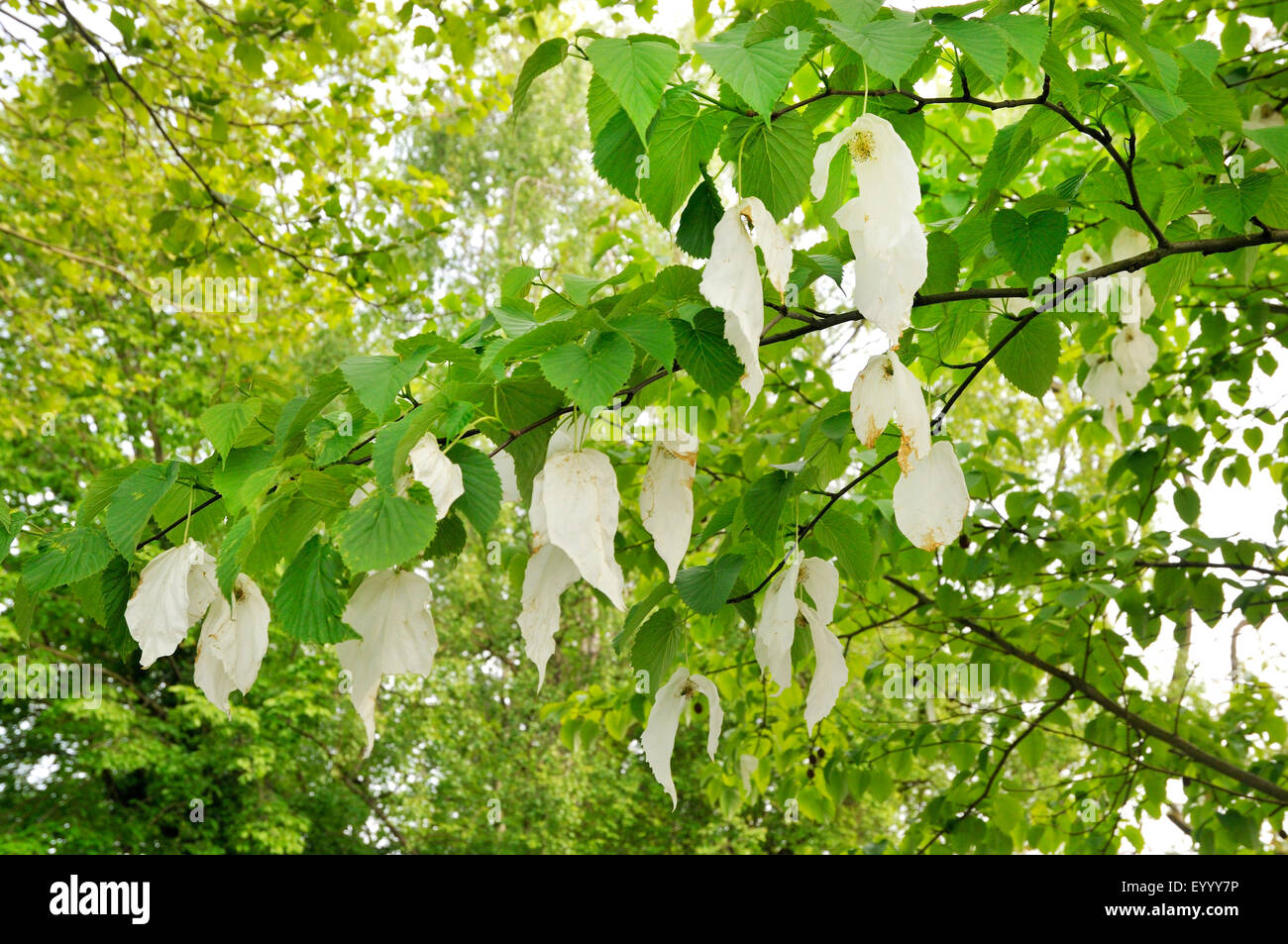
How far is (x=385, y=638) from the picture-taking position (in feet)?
2.10

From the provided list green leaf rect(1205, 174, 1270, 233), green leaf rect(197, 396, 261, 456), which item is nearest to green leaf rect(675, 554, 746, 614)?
green leaf rect(197, 396, 261, 456)

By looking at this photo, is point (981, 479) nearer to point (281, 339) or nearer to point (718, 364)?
point (718, 364)

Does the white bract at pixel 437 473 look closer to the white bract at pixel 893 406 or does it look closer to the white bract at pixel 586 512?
the white bract at pixel 586 512

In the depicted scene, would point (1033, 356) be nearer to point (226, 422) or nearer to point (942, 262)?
point (942, 262)

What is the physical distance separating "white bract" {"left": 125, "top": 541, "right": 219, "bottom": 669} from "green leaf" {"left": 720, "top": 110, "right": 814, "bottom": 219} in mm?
451

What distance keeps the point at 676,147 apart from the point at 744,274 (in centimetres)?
14

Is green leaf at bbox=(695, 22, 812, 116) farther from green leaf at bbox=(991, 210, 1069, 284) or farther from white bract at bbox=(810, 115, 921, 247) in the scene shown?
green leaf at bbox=(991, 210, 1069, 284)

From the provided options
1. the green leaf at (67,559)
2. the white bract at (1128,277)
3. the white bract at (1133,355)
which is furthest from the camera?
the white bract at (1133,355)

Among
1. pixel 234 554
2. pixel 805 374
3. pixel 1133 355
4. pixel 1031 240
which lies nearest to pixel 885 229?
pixel 1031 240

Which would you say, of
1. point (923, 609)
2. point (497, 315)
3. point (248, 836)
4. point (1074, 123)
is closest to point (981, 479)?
point (923, 609)

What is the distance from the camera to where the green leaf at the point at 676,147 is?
0.64m

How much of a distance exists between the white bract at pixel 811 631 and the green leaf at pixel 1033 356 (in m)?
0.34

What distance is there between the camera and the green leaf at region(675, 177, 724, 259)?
0.69 m

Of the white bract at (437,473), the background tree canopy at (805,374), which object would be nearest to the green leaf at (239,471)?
the background tree canopy at (805,374)
